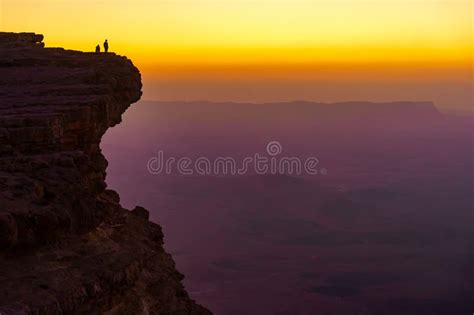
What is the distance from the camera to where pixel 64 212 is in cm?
2200

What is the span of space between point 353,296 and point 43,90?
129 meters

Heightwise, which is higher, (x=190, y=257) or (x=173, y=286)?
(x=173, y=286)

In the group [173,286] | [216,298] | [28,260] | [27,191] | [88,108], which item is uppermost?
[88,108]

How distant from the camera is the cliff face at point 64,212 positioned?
19.4 metres

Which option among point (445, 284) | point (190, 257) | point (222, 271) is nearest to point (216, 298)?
point (222, 271)

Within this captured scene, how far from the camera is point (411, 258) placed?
18388 centimetres

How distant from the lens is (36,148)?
79.4 feet

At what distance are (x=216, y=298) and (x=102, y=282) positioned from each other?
4962 inches

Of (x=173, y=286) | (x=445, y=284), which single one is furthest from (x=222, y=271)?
(x=173, y=286)

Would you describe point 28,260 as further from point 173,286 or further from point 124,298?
point 173,286

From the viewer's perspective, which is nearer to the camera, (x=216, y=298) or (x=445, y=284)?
(x=216, y=298)

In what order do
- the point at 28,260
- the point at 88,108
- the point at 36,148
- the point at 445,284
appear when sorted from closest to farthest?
1. the point at 28,260
2. the point at 36,148
3. the point at 88,108
4. the point at 445,284

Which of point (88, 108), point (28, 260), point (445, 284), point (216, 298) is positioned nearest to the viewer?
point (28, 260)

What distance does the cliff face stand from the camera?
19375 mm
